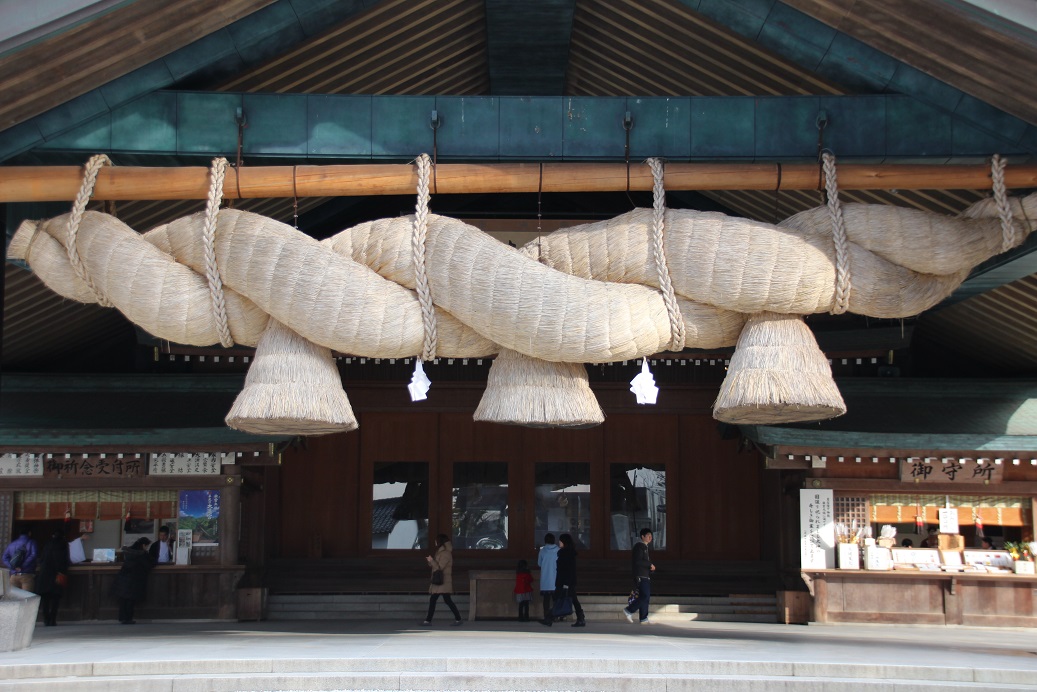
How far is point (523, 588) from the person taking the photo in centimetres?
1100

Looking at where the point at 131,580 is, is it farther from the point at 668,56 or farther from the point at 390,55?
the point at 668,56

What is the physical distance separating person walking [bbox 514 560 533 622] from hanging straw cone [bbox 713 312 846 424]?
6215 millimetres

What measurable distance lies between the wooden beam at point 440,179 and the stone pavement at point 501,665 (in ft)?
8.47

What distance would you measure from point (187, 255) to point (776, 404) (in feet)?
9.21

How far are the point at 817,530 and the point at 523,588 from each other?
3.03 meters

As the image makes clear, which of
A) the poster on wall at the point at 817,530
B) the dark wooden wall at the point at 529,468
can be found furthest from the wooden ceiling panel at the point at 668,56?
the dark wooden wall at the point at 529,468

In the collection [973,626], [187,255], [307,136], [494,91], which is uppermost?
[494,91]

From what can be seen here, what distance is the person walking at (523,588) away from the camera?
11.0 meters

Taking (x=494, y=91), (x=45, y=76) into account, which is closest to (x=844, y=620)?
(x=494, y=91)

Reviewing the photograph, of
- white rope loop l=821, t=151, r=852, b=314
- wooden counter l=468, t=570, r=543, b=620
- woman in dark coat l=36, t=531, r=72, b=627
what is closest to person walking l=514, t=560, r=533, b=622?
wooden counter l=468, t=570, r=543, b=620

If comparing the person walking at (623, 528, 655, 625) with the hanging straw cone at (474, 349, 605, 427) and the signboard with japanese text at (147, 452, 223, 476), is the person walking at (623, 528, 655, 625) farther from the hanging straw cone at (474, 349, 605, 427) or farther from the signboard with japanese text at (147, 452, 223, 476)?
the hanging straw cone at (474, 349, 605, 427)

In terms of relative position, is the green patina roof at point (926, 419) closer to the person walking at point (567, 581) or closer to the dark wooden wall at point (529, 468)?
the person walking at point (567, 581)

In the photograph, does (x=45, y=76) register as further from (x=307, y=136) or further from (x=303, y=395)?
(x=303, y=395)

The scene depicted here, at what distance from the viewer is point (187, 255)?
5.21 meters
